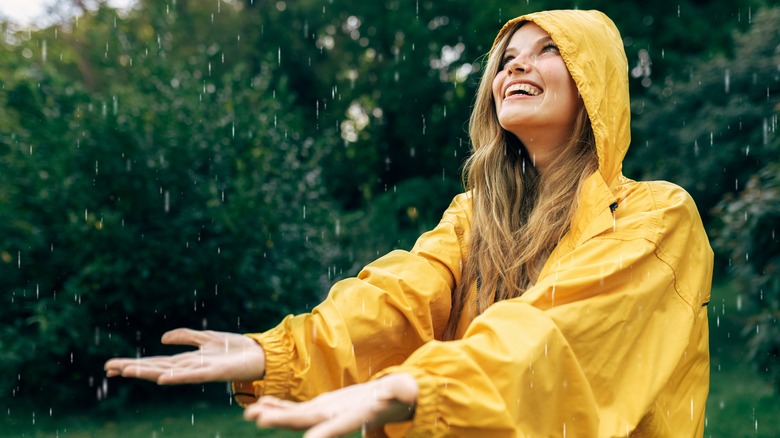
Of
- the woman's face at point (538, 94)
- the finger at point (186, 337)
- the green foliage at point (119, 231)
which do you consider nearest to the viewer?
the finger at point (186, 337)

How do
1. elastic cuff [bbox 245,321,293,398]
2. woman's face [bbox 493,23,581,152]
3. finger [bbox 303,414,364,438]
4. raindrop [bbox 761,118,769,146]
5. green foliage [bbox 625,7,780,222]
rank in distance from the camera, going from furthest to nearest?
green foliage [bbox 625,7,780,222], raindrop [bbox 761,118,769,146], woman's face [bbox 493,23,581,152], elastic cuff [bbox 245,321,293,398], finger [bbox 303,414,364,438]

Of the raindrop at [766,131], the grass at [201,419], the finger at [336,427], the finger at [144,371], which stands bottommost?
the grass at [201,419]

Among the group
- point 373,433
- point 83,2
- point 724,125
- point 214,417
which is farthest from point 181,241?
point 83,2

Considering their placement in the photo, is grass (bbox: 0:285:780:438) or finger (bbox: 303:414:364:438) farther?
grass (bbox: 0:285:780:438)

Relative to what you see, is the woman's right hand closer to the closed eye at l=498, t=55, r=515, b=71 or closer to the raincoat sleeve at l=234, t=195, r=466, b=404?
the raincoat sleeve at l=234, t=195, r=466, b=404

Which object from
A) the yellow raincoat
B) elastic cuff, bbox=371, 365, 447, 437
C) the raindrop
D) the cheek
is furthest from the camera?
the raindrop

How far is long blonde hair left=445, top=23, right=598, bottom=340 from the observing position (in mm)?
2371

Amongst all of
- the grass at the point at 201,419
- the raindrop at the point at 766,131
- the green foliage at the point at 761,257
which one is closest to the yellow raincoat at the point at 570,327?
the green foliage at the point at 761,257

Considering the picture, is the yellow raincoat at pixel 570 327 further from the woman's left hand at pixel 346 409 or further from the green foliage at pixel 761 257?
the green foliage at pixel 761 257

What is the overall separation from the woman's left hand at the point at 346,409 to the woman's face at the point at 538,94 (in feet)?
4.11

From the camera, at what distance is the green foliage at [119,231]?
7527mm

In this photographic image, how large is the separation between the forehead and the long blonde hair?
5 centimetres

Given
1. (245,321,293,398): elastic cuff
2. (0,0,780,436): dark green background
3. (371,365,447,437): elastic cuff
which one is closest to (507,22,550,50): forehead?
(245,321,293,398): elastic cuff

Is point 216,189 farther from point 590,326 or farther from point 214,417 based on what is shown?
point 590,326
